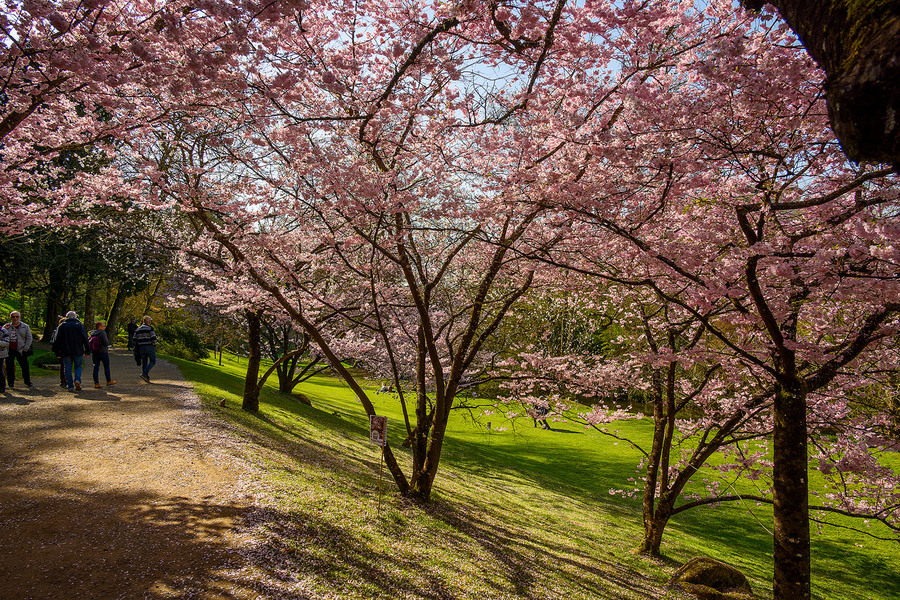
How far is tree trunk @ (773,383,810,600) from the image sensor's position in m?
4.28

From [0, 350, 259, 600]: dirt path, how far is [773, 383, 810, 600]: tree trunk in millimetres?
4815

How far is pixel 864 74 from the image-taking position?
147 centimetres

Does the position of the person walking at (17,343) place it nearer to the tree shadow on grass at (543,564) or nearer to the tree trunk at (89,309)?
the tree shadow on grass at (543,564)

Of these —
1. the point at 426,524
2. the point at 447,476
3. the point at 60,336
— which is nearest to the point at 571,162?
the point at 426,524

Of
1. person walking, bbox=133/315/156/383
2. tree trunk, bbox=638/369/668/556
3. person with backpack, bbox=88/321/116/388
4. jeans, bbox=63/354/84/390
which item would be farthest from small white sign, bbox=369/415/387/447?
person walking, bbox=133/315/156/383

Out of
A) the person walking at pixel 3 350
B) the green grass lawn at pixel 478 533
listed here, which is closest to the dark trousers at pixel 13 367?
the person walking at pixel 3 350

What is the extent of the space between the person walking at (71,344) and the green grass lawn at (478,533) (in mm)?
2786

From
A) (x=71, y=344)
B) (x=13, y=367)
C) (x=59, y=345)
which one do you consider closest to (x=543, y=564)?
(x=71, y=344)

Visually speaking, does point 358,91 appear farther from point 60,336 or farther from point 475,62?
Result: point 60,336

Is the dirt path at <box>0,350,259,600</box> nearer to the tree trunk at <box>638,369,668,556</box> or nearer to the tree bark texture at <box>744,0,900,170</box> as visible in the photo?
the tree bark texture at <box>744,0,900,170</box>

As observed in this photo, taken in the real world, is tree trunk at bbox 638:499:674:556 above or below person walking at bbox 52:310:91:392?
below

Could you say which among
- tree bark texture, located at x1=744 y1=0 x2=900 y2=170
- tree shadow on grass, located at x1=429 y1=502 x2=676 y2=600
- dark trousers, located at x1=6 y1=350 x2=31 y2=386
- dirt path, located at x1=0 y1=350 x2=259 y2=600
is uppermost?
tree bark texture, located at x1=744 y1=0 x2=900 y2=170

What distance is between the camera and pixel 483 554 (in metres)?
6.14

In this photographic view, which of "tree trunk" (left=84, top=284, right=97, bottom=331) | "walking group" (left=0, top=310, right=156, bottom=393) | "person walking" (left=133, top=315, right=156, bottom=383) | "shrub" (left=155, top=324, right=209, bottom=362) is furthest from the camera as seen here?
"shrub" (left=155, top=324, right=209, bottom=362)
